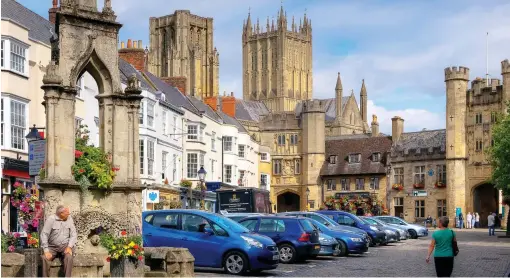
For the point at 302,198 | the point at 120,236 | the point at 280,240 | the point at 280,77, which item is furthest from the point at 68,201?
the point at 280,77

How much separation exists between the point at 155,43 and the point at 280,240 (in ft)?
378

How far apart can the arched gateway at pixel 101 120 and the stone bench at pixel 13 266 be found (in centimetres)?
95

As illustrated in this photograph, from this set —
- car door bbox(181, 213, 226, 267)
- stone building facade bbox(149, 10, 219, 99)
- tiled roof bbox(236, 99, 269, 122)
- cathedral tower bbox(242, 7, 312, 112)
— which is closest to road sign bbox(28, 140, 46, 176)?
car door bbox(181, 213, 226, 267)

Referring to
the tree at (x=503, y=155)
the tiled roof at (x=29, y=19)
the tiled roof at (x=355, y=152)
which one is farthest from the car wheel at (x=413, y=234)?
the tiled roof at (x=355, y=152)

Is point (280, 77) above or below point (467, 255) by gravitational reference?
above

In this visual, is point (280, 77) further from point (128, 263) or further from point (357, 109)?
point (128, 263)

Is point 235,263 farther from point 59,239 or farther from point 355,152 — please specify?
point 355,152

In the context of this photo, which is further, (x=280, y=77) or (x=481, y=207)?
(x=280, y=77)

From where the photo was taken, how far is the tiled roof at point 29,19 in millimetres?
33281

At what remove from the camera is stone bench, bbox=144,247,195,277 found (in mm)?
17078

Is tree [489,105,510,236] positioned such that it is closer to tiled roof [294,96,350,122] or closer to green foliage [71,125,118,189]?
green foliage [71,125,118,189]

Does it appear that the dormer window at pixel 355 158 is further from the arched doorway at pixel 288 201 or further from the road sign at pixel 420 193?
the road sign at pixel 420 193

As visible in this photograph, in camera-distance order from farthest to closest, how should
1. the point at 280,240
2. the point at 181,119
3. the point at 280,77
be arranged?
the point at 280,77 → the point at 181,119 → the point at 280,240

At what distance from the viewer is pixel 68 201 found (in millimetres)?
15672
